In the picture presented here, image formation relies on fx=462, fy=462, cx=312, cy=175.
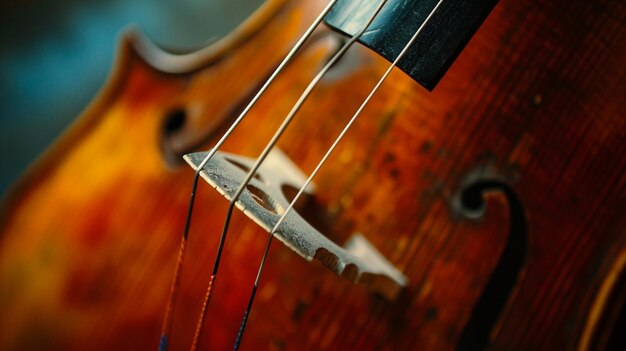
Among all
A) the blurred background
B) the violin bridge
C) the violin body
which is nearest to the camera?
the violin bridge

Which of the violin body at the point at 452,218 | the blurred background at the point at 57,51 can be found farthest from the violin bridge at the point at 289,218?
the blurred background at the point at 57,51

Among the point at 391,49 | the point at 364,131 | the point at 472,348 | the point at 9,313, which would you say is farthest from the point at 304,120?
the point at 9,313

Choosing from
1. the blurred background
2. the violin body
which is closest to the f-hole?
the violin body

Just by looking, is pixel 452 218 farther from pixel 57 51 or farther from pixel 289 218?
pixel 57 51

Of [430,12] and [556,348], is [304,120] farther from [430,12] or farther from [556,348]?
[556,348]

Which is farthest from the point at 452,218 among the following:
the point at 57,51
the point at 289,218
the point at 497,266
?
the point at 57,51

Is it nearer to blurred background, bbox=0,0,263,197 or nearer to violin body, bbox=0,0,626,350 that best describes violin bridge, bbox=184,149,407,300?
violin body, bbox=0,0,626,350
